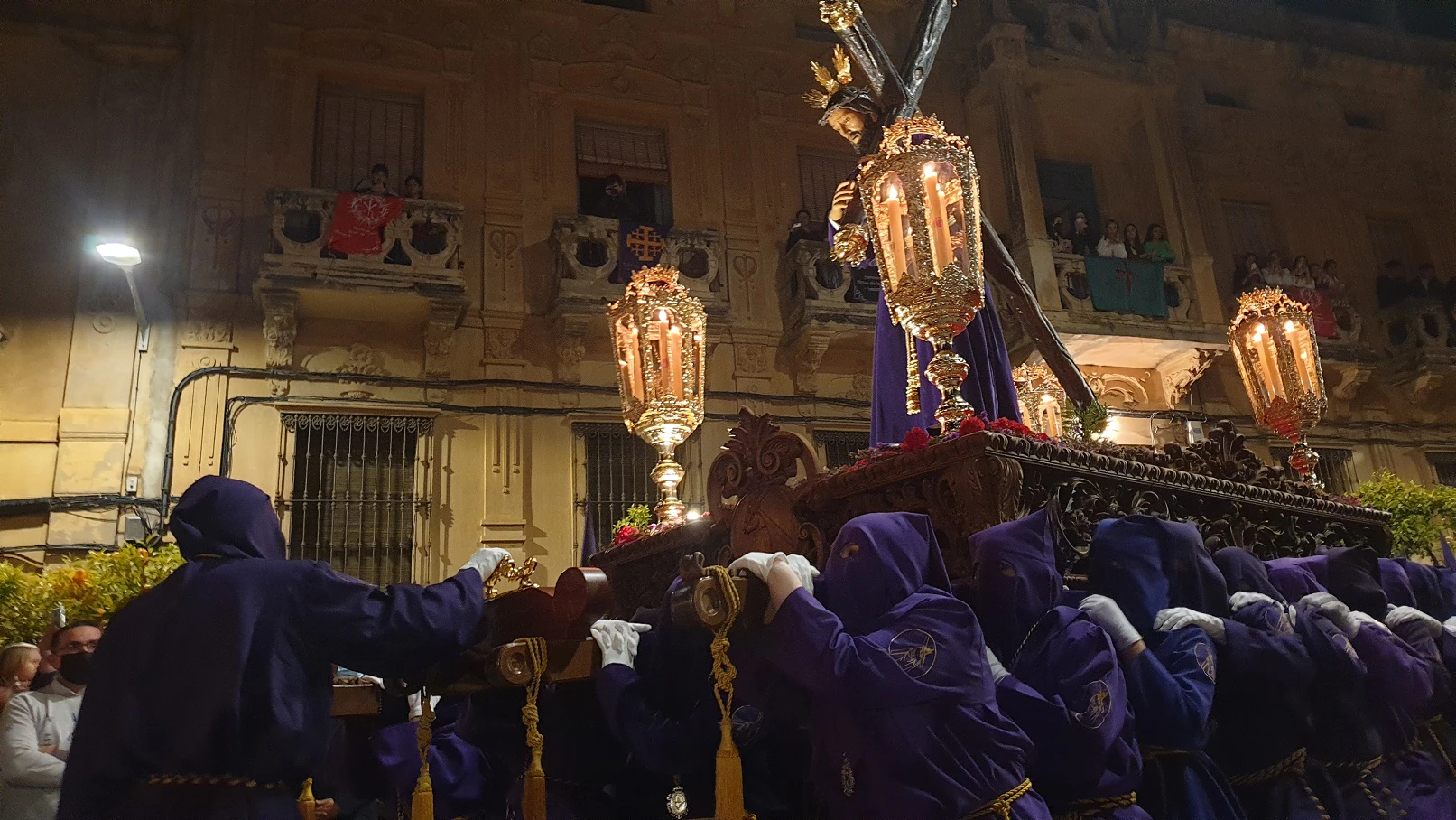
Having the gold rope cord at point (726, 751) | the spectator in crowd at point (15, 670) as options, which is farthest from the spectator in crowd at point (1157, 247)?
the spectator in crowd at point (15, 670)

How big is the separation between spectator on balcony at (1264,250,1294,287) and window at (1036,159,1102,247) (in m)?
2.16

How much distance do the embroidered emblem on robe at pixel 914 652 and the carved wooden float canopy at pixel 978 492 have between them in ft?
2.61

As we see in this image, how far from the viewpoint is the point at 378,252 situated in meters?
10.1

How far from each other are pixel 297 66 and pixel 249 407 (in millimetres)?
3783

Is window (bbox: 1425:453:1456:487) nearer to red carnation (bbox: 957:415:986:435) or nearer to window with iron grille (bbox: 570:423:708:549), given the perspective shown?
window with iron grille (bbox: 570:423:708:549)

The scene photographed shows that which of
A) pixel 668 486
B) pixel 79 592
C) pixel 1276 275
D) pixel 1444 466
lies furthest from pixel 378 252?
pixel 1444 466

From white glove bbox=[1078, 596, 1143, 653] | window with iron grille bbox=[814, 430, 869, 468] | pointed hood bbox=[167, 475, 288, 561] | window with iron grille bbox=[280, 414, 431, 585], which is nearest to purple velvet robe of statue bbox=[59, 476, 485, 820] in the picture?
pointed hood bbox=[167, 475, 288, 561]

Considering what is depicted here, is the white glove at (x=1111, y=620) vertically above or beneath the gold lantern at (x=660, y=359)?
beneath

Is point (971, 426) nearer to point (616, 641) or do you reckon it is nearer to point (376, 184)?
point (616, 641)

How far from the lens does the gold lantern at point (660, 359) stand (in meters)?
5.82

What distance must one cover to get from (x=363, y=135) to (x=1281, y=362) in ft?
29.7

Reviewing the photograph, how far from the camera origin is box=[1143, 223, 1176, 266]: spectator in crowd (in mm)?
12672

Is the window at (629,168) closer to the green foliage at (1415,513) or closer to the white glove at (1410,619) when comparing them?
the green foliage at (1415,513)

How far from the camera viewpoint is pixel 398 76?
11.2 m
